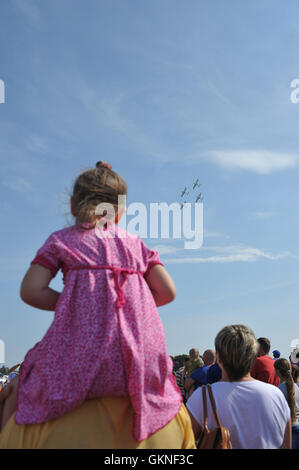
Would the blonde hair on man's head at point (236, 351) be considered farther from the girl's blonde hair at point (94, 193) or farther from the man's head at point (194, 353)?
the man's head at point (194, 353)

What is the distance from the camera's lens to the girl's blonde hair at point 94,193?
8.41 feet

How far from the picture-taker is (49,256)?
244 cm

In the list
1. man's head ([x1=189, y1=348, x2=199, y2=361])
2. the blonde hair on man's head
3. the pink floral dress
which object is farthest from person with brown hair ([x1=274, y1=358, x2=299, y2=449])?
man's head ([x1=189, y1=348, x2=199, y2=361])

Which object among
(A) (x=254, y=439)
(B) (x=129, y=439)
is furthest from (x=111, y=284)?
(A) (x=254, y=439)

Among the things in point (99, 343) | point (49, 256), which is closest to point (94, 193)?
point (49, 256)

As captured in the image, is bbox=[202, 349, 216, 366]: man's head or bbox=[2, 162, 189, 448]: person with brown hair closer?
bbox=[2, 162, 189, 448]: person with brown hair

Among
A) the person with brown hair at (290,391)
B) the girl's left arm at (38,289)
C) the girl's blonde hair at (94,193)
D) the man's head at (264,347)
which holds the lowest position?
the person with brown hair at (290,391)

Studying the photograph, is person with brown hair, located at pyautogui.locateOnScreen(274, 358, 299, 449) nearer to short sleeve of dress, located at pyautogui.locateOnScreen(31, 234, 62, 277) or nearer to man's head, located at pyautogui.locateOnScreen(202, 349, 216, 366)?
man's head, located at pyautogui.locateOnScreen(202, 349, 216, 366)

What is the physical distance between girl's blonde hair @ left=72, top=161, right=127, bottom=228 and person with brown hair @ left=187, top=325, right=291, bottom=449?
4.96 feet

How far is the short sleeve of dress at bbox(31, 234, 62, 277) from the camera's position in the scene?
243cm

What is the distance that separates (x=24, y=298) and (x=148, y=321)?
0.64 m

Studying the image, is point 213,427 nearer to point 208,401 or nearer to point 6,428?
point 208,401

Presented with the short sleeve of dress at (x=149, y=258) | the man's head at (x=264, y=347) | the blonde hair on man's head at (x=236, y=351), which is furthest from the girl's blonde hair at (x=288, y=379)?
the short sleeve of dress at (x=149, y=258)

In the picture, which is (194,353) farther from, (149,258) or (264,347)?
(149,258)
